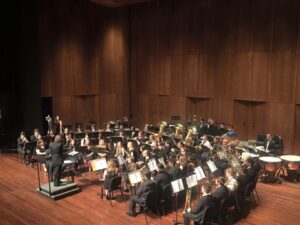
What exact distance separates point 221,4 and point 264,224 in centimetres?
1097

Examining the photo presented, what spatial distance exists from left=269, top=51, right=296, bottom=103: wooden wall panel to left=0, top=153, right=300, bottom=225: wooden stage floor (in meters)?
4.39

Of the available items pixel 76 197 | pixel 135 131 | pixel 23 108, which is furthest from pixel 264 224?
pixel 23 108

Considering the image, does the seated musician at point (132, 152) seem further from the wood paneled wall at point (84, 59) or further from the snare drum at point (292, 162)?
the wood paneled wall at point (84, 59)

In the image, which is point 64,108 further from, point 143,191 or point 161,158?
point 143,191

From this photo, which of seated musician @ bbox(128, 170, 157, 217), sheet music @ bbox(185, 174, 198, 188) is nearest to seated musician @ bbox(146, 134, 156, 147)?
seated musician @ bbox(128, 170, 157, 217)

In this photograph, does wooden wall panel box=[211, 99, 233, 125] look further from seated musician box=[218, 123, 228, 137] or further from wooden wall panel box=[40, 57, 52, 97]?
wooden wall panel box=[40, 57, 52, 97]

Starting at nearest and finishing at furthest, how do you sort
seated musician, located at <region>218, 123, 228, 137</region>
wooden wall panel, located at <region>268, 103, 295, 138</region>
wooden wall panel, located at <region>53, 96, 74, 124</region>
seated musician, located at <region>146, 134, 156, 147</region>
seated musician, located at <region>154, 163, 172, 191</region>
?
seated musician, located at <region>154, 163, 172, 191</region>
seated musician, located at <region>146, 134, 156, 147</region>
wooden wall panel, located at <region>268, 103, 295, 138</region>
seated musician, located at <region>218, 123, 228, 137</region>
wooden wall panel, located at <region>53, 96, 74, 124</region>

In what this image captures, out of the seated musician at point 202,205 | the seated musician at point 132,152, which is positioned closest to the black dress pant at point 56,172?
the seated musician at point 132,152

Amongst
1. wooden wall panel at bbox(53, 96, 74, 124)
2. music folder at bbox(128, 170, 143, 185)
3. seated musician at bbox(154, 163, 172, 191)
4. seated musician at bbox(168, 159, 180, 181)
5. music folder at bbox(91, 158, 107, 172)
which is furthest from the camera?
wooden wall panel at bbox(53, 96, 74, 124)

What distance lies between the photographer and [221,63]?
1678 centimetres

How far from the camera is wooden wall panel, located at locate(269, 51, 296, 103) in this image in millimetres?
14531

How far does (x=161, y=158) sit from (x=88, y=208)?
8.85 ft

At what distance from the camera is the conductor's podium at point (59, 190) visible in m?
10.7

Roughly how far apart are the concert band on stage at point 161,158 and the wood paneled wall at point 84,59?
2512mm
